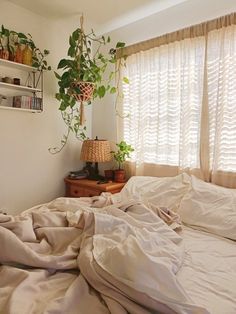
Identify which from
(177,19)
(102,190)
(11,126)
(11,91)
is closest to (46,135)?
(11,126)

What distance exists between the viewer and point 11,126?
2.36 metres

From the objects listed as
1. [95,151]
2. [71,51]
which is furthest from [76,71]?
[95,151]

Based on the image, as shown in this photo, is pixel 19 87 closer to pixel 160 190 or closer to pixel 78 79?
pixel 78 79

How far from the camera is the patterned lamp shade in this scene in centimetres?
259

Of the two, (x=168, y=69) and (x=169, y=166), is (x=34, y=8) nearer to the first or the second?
(x=168, y=69)

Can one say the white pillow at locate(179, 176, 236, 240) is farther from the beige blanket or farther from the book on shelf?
the book on shelf

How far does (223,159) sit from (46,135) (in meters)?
1.74

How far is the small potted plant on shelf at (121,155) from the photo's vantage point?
2635 mm

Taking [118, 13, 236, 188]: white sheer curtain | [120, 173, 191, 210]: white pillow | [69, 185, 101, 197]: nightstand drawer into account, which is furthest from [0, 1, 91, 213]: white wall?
[120, 173, 191, 210]: white pillow

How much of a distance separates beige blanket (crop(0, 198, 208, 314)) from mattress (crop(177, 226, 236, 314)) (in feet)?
0.23

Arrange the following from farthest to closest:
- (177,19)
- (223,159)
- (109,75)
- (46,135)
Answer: (109,75) < (46,135) < (177,19) < (223,159)

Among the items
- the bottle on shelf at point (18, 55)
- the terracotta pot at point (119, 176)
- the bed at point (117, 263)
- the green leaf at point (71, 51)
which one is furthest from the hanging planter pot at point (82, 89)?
the bed at point (117, 263)

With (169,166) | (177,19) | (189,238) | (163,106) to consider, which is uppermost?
(177,19)

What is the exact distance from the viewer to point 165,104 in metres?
2.39
